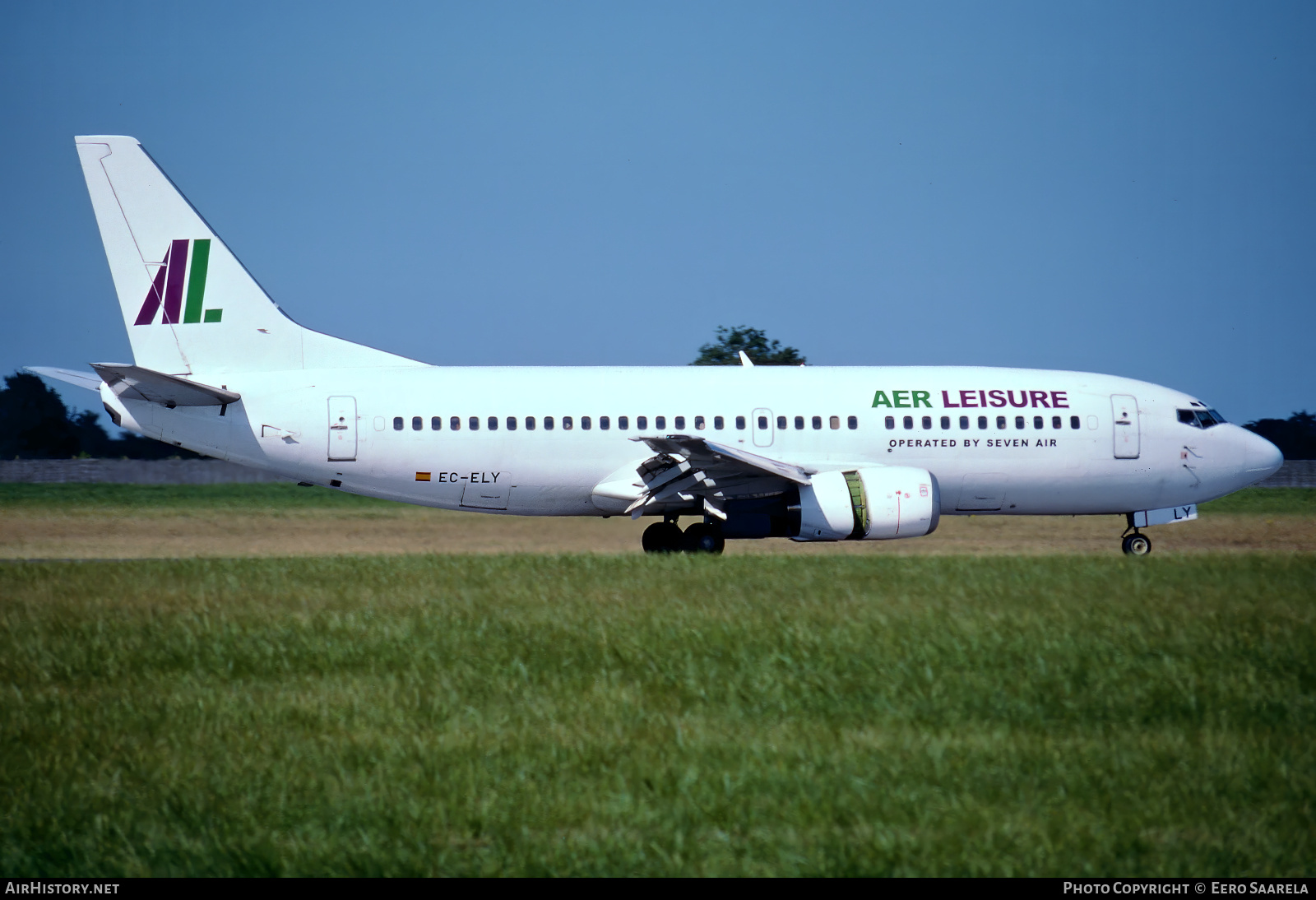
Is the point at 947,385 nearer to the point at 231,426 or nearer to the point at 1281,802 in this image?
the point at 231,426

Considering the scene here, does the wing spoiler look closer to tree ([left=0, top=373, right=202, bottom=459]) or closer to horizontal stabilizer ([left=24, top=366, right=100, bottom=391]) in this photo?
horizontal stabilizer ([left=24, top=366, right=100, bottom=391])

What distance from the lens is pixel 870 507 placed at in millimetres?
19344

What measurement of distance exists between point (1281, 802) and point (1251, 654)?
139 inches

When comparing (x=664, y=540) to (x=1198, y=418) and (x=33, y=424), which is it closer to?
(x=1198, y=418)

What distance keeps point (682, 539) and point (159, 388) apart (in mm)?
8876

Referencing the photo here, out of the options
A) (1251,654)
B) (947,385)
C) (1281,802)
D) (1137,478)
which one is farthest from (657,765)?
(1137,478)

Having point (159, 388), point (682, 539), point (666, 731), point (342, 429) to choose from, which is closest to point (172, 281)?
point (159, 388)

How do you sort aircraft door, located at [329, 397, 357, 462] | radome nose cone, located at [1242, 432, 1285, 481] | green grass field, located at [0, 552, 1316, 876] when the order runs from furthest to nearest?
radome nose cone, located at [1242, 432, 1285, 481] < aircraft door, located at [329, 397, 357, 462] < green grass field, located at [0, 552, 1316, 876]

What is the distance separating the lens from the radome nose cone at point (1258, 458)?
2222 cm

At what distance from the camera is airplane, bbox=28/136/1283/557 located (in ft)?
65.2

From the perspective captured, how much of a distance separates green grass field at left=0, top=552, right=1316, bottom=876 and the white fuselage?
6998 mm

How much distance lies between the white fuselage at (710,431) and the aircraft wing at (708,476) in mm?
633

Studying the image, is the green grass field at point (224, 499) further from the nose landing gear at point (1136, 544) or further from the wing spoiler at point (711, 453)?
the wing spoiler at point (711, 453)

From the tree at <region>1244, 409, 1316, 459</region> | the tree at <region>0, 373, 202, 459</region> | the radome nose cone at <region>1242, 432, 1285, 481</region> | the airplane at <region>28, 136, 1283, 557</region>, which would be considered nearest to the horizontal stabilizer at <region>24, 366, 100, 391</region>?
the airplane at <region>28, 136, 1283, 557</region>
